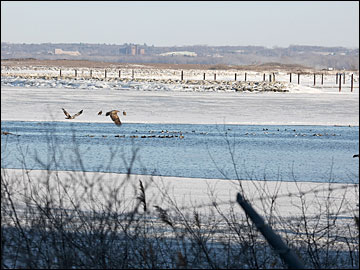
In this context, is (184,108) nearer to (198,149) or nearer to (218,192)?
(198,149)

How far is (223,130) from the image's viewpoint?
20250 mm

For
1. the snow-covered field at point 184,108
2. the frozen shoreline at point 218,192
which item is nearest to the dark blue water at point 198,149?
the frozen shoreline at point 218,192

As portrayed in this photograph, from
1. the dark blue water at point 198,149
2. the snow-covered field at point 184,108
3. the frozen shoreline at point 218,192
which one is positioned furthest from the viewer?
the snow-covered field at point 184,108

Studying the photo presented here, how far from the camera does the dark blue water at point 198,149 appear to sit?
41.1ft

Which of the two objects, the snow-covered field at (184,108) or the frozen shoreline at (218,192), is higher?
the frozen shoreline at (218,192)

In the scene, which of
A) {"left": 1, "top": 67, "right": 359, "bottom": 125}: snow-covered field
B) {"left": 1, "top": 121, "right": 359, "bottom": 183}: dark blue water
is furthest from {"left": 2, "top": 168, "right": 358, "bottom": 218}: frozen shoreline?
{"left": 1, "top": 67, "right": 359, "bottom": 125}: snow-covered field

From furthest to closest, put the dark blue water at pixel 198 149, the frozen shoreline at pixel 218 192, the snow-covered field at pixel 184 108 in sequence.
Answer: the snow-covered field at pixel 184 108
the dark blue water at pixel 198 149
the frozen shoreline at pixel 218 192

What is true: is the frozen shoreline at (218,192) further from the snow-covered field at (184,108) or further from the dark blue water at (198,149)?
the snow-covered field at (184,108)

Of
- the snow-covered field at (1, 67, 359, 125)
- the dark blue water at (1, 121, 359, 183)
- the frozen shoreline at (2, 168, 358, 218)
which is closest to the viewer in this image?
the frozen shoreline at (2, 168, 358, 218)

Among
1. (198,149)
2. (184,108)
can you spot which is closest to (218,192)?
(198,149)

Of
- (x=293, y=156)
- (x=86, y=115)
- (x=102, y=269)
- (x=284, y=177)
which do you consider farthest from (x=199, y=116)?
(x=102, y=269)

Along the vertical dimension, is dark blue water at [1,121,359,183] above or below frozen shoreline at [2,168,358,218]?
below

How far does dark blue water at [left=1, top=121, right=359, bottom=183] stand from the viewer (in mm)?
12516

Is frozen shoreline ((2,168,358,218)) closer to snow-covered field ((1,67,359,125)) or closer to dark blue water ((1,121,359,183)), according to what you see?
dark blue water ((1,121,359,183))
